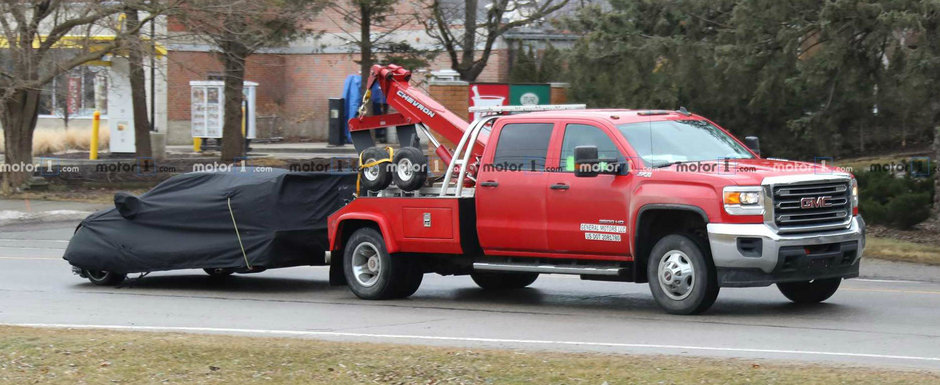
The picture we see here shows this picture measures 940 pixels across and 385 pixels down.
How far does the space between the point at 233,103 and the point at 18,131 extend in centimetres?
556

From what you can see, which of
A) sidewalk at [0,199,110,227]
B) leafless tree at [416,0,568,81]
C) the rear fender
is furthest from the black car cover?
leafless tree at [416,0,568,81]

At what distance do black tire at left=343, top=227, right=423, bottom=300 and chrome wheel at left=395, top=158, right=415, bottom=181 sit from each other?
751 millimetres

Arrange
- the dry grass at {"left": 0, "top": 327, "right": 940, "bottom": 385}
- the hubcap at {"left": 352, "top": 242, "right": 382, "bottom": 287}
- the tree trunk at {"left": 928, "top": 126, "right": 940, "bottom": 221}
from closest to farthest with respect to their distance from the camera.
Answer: the dry grass at {"left": 0, "top": 327, "right": 940, "bottom": 385} → the hubcap at {"left": 352, "top": 242, "right": 382, "bottom": 287} → the tree trunk at {"left": 928, "top": 126, "right": 940, "bottom": 221}

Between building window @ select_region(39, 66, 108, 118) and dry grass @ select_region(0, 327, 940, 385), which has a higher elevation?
building window @ select_region(39, 66, 108, 118)

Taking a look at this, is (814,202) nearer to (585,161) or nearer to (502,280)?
(585,161)

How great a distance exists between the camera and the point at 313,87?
4481cm

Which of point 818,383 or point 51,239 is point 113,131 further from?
point 818,383

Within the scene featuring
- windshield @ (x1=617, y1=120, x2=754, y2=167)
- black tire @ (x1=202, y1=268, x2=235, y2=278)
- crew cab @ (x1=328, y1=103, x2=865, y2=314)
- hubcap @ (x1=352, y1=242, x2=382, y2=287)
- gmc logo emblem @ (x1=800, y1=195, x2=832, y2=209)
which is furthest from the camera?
black tire @ (x1=202, y1=268, x2=235, y2=278)

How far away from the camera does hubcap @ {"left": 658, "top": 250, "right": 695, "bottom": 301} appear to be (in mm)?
10211

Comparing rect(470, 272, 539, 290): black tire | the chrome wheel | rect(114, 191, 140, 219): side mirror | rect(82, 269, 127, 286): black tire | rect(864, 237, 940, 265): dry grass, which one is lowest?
rect(82, 269, 127, 286): black tire

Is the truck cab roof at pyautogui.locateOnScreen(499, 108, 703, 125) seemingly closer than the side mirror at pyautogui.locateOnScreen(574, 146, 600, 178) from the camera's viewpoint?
No

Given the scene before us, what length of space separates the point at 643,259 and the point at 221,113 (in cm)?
2824

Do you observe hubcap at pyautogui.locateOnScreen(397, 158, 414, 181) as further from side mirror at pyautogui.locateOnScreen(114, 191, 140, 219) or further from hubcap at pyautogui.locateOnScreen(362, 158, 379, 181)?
side mirror at pyautogui.locateOnScreen(114, 191, 140, 219)

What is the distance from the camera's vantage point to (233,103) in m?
29.7
